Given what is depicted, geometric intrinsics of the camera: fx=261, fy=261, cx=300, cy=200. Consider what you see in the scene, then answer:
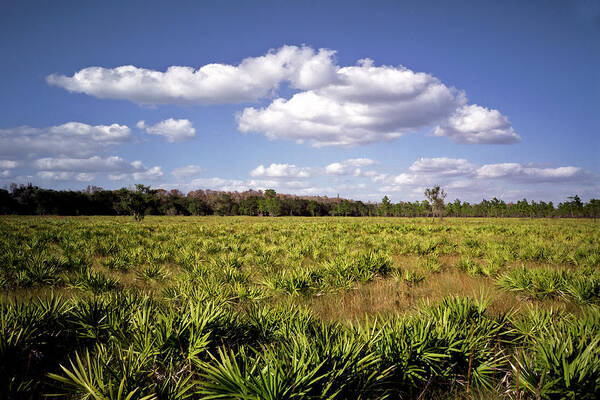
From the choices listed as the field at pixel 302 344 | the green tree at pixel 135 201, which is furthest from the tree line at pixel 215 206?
the field at pixel 302 344

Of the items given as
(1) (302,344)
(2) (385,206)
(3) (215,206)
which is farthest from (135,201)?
(2) (385,206)

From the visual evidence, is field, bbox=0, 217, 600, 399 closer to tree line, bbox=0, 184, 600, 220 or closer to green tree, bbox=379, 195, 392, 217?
tree line, bbox=0, 184, 600, 220

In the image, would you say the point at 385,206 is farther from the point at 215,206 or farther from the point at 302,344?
the point at 302,344

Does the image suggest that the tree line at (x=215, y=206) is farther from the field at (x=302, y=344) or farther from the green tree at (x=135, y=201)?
the field at (x=302, y=344)

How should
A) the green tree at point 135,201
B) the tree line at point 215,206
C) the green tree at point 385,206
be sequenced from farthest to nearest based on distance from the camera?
the green tree at point 385,206 → the tree line at point 215,206 → the green tree at point 135,201

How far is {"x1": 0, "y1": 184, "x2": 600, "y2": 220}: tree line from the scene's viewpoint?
260 feet

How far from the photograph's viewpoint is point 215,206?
123688 millimetres

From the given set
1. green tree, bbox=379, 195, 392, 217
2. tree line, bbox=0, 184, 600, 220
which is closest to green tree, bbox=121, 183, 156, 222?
tree line, bbox=0, 184, 600, 220

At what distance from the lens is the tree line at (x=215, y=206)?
3120 inches

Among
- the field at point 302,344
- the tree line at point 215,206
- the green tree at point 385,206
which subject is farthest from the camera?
the green tree at point 385,206

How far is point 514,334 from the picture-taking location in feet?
10.3

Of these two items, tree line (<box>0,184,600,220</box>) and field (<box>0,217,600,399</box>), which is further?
tree line (<box>0,184,600,220</box>)

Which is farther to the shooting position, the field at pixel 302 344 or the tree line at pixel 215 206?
→ the tree line at pixel 215 206

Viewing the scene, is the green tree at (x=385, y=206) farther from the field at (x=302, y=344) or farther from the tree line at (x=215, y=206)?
the field at (x=302, y=344)
